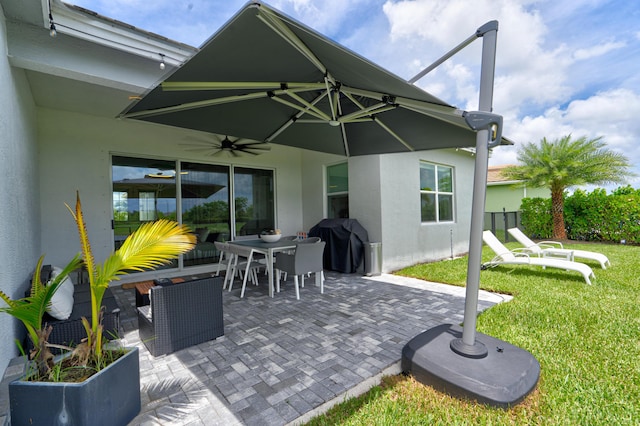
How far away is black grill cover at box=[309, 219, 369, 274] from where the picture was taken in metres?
5.80

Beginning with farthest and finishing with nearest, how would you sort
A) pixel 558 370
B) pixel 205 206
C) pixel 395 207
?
pixel 205 206
pixel 395 207
pixel 558 370

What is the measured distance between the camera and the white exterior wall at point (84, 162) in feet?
15.5

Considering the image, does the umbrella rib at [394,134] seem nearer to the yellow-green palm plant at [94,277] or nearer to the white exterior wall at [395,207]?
the white exterior wall at [395,207]

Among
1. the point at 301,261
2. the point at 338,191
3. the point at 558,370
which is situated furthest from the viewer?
the point at 338,191

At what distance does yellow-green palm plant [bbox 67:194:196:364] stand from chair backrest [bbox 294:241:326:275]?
2453 millimetres

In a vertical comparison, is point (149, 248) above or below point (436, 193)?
below

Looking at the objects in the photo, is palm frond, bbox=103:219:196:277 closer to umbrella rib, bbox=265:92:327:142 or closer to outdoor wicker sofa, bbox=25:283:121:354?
outdoor wicker sofa, bbox=25:283:121:354

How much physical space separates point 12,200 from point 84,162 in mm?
3245

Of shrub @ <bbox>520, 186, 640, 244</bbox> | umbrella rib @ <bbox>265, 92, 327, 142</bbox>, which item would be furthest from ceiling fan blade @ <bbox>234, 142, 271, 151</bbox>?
shrub @ <bbox>520, 186, 640, 244</bbox>

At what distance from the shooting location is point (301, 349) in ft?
8.79

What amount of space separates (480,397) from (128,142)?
668 cm

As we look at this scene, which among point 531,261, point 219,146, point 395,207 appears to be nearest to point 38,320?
point 219,146

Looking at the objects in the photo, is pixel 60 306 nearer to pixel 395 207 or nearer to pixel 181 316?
pixel 181 316

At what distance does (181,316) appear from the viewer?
2.68 metres
